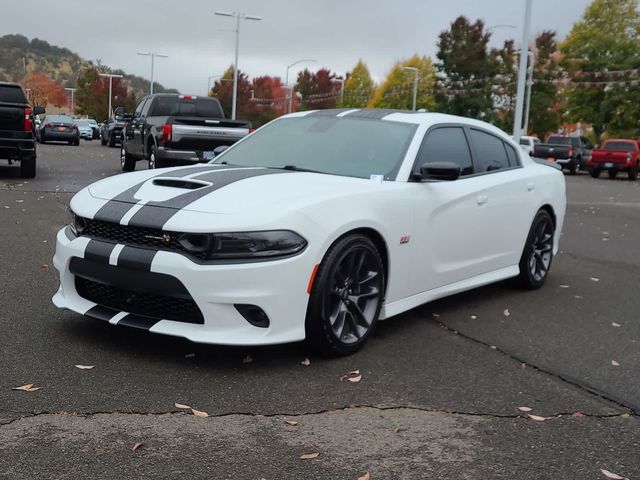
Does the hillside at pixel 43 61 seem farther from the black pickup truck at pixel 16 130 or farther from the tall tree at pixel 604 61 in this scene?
the black pickup truck at pixel 16 130

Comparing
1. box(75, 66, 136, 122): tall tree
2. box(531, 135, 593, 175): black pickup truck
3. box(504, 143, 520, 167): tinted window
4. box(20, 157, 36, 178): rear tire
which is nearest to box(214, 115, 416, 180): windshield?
box(504, 143, 520, 167): tinted window

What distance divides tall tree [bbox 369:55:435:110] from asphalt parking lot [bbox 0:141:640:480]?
67586mm

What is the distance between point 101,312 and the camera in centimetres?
446

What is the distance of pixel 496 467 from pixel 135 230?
7.53ft

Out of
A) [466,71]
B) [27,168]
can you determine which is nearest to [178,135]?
[27,168]

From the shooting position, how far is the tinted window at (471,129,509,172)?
626 cm

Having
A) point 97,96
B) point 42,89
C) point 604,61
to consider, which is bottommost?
point 97,96

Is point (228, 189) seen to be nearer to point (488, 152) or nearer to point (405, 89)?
point (488, 152)

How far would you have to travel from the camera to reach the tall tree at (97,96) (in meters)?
89.4

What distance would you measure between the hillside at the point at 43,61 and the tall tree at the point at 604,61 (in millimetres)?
109376

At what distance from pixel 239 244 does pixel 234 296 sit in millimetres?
281

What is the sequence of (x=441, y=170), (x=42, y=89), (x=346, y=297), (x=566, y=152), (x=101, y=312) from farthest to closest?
(x=42, y=89) → (x=566, y=152) → (x=441, y=170) → (x=346, y=297) → (x=101, y=312)

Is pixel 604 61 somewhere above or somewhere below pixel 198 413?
above

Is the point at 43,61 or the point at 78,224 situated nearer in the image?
the point at 78,224
